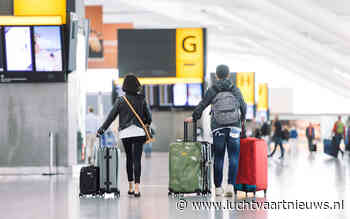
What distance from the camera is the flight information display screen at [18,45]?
12453mm

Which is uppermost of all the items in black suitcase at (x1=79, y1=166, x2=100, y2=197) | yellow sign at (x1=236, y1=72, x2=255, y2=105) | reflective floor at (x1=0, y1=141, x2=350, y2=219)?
yellow sign at (x1=236, y1=72, x2=255, y2=105)

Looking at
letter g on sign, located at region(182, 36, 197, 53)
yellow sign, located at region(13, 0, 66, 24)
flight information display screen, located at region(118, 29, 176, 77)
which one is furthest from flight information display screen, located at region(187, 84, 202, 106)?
yellow sign, located at region(13, 0, 66, 24)

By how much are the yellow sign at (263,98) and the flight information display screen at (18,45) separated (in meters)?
26.6

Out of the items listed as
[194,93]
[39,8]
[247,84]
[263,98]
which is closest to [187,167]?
[39,8]

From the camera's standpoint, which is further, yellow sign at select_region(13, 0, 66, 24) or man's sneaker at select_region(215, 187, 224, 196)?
yellow sign at select_region(13, 0, 66, 24)

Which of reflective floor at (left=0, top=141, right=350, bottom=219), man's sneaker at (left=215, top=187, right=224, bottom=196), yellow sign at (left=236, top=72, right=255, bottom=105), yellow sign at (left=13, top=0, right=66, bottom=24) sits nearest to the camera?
reflective floor at (left=0, top=141, right=350, bottom=219)

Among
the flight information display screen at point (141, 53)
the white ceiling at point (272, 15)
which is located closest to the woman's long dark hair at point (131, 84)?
the flight information display screen at point (141, 53)

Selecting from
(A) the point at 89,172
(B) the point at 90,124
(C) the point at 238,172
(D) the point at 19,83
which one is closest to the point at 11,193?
(A) the point at 89,172

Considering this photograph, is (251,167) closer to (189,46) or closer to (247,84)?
(189,46)

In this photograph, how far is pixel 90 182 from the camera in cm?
884

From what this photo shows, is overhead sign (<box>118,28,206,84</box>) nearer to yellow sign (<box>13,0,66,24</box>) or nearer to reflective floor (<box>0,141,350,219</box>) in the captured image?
yellow sign (<box>13,0,66,24</box>)

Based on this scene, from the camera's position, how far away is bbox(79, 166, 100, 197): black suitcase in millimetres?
8727

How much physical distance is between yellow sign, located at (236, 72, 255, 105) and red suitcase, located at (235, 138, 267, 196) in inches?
885

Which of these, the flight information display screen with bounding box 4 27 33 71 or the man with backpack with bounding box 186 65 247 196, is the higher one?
the flight information display screen with bounding box 4 27 33 71
